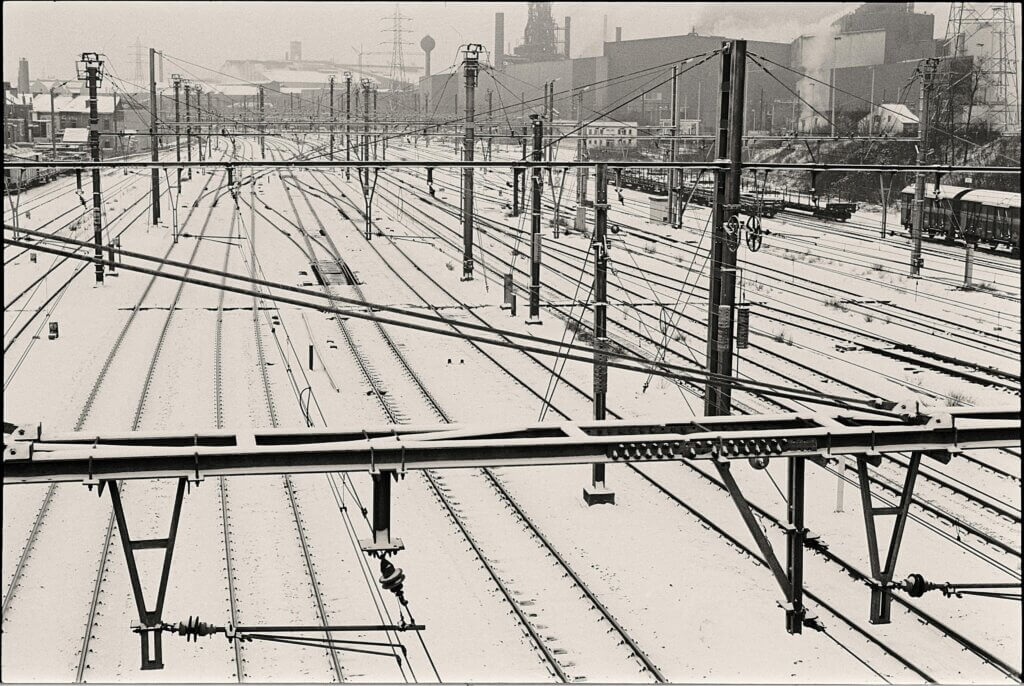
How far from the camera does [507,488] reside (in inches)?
476

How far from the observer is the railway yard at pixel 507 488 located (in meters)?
6.06

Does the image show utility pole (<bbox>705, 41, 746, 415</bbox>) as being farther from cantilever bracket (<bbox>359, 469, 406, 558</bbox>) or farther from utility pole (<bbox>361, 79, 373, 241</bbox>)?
utility pole (<bbox>361, 79, 373, 241</bbox>)

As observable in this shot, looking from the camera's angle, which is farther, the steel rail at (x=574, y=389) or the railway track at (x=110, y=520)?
Answer: the railway track at (x=110, y=520)

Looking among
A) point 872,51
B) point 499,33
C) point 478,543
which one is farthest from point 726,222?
point 872,51

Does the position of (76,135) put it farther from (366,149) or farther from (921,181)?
(921,181)

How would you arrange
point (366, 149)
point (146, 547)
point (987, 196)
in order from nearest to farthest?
point (146, 547) → point (987, 196) → point (366, 149)

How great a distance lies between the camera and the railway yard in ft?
19.9

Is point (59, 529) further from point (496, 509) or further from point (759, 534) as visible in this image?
point (759, 534)

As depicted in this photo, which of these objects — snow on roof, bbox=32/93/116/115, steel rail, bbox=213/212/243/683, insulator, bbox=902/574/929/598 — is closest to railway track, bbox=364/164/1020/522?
insulator, bbox=902/574/929/598

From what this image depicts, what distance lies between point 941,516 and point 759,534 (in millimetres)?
5673

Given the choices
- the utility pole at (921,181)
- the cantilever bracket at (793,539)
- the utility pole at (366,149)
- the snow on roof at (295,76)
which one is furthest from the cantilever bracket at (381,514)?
the snow on roof at (295,76)

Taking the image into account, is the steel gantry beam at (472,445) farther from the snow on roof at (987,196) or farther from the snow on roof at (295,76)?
the snow on roof at (295,76)

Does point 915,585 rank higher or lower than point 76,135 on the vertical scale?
lower

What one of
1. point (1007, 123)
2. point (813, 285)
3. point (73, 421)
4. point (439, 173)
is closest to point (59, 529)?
point (73, 421)
